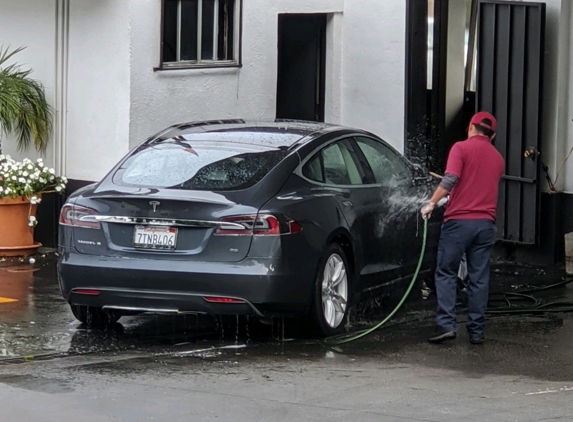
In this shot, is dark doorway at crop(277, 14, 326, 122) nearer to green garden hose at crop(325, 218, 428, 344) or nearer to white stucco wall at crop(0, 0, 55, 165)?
white stucco wall at crop(0, 0, 55, 165)

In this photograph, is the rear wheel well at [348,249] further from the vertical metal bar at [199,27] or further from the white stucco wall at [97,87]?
the vertical metal bar at [199,27]

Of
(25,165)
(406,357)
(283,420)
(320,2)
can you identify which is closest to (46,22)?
(25,165)

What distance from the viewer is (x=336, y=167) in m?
9.25

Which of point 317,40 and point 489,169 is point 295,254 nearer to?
point 489,169

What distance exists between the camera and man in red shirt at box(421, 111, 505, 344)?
8711mm

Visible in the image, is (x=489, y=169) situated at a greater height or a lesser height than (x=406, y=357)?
greater

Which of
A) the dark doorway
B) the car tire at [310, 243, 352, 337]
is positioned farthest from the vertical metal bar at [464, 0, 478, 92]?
the car tire at [310, 243, 352, 337]

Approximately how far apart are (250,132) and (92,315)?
1.82 meters

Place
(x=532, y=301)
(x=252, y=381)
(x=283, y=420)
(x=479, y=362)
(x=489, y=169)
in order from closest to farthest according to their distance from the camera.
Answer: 1. (x=283, y=420)
2. (x=252, y=381)
3. (x=479, y=362)
4. (x=489, y=169)
5. (x=532, y=301)

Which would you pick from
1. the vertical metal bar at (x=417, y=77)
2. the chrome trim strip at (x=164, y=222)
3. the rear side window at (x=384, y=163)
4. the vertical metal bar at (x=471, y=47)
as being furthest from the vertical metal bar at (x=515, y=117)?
the chrome trim strip at (x=164, y=222)

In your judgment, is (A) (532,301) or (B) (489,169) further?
(A) (532,301)

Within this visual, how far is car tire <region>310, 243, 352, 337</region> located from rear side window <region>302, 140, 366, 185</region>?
1.76ft

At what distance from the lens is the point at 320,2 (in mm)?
14922

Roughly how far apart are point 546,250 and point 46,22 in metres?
5.88
